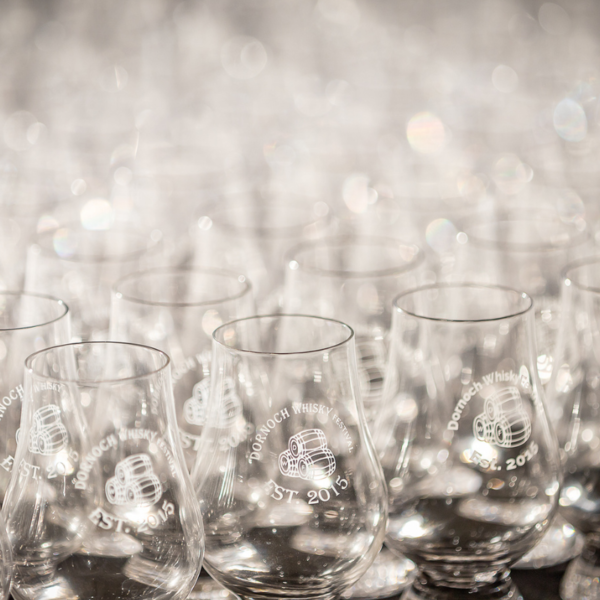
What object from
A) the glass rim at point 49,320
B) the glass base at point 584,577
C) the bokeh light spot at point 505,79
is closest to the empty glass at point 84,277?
the glass rim at point 49,320

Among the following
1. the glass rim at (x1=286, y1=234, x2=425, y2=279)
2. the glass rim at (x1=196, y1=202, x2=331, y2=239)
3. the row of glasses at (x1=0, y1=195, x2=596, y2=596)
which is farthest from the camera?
the glass rim at (x1=196, y1=202, x2=331, y2=239)

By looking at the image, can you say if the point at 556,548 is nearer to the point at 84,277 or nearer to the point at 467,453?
the point at 467,453

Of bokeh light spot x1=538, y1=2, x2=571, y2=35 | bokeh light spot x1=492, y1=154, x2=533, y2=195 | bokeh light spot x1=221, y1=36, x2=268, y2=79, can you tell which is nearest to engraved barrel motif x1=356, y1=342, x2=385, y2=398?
bokeh light spot x1=492, y1=154, x2=533, y2=195

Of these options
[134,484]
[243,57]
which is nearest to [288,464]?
[134,484]

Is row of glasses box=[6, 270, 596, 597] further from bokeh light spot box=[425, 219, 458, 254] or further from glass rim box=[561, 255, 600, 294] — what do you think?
bokeh light spot box=[425, 219, 458, 254]

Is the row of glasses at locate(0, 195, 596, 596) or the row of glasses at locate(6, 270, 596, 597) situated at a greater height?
the row of glasses at locate(0, 195, 596, 596)

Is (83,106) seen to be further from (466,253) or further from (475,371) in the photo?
(475,371)
